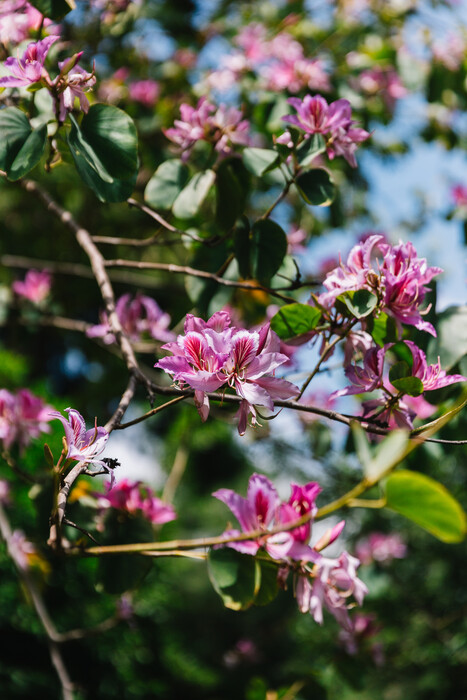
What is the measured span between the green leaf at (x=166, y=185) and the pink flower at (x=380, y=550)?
3.53ft

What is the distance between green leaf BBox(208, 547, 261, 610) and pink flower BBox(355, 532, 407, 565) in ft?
3.48

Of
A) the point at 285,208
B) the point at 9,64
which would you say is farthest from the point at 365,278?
the point at 285,208

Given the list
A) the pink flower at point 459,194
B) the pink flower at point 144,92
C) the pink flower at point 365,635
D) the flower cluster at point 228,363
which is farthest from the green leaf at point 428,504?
the pink flower at point 144,92

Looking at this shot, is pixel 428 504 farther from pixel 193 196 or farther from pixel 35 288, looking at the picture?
pixel 35 288

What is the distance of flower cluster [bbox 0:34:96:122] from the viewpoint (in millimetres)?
532

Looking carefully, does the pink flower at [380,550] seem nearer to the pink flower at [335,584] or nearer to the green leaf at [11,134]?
the pink flower at [335,584]

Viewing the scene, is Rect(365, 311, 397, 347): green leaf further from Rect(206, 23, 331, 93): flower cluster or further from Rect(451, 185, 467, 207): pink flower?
Rect(451, 185, 467, 207): pink flower

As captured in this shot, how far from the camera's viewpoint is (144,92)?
149 cm

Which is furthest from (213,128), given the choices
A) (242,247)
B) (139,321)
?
(139,321)

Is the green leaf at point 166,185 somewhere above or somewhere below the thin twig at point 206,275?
above

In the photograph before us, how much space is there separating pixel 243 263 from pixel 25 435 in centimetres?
48

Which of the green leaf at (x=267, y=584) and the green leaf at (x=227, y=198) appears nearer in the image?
the green leaf at (x=267, y=584)

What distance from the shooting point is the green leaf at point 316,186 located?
0.63 meters

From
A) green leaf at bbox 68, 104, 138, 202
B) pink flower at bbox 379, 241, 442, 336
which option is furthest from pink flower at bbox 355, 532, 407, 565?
green leaf at bbox 68, 104, 138, 202
